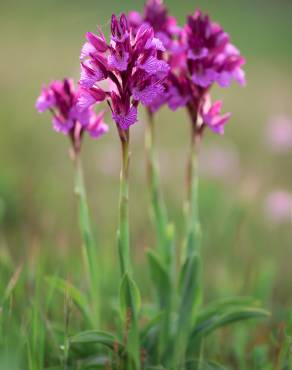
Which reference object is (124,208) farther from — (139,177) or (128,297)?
(139,177)

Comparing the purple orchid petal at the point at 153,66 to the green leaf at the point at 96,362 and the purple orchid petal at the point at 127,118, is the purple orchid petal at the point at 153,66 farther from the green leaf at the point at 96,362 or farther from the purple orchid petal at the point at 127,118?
the green leaf at the point at 96,362

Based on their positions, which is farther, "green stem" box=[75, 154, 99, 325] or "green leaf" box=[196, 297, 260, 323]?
"green leaf" box=[196, 297, 260, 323]

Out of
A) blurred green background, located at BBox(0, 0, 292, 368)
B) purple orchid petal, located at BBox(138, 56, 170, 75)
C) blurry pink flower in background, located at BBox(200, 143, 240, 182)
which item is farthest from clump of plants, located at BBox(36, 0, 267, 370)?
blurry pink flower in background, located at BBox(200, 143, 240, 182)

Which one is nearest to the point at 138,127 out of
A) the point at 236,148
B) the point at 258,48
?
the point at 236,148

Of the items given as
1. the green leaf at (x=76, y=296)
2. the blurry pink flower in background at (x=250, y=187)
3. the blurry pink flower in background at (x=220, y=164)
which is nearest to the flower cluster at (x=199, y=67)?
the green leaf at (x=76, y=296)

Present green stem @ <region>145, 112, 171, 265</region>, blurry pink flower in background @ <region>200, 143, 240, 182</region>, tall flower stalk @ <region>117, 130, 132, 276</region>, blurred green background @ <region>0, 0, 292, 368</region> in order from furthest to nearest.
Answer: blurry pink flower in background @ <region>200, 143, 240, 182</region> < blurred green background @ <region>0, 0, 292, 368</region> < green stem @ <region>145, 112, 171, 265</region> < tall flower stalk @ <region>117, 130, 132, 276</region>

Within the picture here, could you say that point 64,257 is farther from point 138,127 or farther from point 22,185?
point 138,127

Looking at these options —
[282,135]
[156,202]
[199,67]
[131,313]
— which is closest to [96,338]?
[131,313]

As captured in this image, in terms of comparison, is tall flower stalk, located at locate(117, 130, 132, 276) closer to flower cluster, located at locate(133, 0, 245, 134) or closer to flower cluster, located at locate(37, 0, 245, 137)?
flower cluster, located at locate(37, 0, 245, 137)
